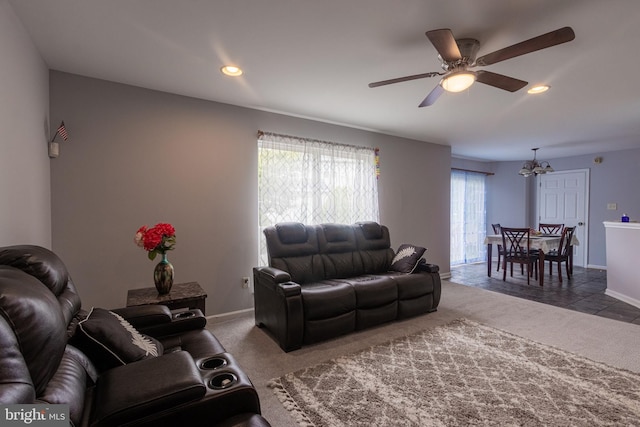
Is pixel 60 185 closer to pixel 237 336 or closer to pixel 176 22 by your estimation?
pixel 176 22

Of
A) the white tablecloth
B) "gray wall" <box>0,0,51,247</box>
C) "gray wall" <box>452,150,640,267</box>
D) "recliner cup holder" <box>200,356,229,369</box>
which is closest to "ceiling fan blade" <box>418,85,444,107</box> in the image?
"recliner cup holder" <box>200,356,229,369</box>

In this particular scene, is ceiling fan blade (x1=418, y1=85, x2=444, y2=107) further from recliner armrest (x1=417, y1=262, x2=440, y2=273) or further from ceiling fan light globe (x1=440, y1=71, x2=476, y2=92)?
recliner armrest (x1=417, y1=262, x2=440, y2=273)

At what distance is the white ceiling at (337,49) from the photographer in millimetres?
1814

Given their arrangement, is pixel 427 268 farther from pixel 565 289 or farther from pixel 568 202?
pixel 568 202

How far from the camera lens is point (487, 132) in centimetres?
476

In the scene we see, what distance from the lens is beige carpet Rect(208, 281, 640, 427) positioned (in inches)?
94.2

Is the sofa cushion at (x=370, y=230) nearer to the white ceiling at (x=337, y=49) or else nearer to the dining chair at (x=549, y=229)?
the white ceiling at (x=337, y=49)

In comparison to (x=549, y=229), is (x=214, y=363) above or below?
below

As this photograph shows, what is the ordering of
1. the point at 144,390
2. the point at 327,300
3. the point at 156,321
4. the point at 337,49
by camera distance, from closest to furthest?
1. the point at 144,390
2. the point at 156,321
3. the point at 337,49
4. the point at 327,300

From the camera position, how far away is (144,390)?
1066 millimetres

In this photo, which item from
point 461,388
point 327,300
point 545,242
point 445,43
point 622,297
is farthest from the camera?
point 545,242

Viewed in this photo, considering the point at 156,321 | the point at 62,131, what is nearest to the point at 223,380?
the point at 156,321

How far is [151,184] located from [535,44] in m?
3.22

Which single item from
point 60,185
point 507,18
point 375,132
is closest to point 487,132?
point 375,132
